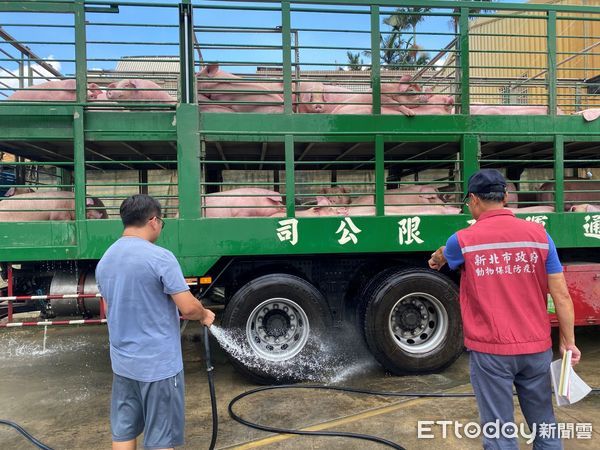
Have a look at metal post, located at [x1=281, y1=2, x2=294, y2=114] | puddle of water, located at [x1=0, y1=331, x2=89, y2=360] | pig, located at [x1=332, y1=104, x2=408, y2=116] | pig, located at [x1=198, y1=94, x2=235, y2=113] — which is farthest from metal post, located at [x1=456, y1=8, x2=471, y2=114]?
puddle of water, located at [x1=0, y1=331, x2=89, y2=360]

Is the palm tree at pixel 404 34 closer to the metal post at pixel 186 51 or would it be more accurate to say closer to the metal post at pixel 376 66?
the metal post at pixel 376 66

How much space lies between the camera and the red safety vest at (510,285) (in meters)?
2.13

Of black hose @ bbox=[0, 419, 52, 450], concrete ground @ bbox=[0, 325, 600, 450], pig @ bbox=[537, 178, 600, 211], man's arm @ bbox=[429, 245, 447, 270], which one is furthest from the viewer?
pig @ bbox=[537, 178, 600, 211]

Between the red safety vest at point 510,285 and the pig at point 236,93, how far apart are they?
2.53 meters

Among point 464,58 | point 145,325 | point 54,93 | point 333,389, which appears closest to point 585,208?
point 464,58

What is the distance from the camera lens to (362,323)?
4.34 meters

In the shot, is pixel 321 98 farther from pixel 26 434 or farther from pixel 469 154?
pixel 26 434

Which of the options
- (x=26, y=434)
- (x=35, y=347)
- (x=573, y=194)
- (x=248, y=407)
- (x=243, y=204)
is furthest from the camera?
(x=35, y=347)

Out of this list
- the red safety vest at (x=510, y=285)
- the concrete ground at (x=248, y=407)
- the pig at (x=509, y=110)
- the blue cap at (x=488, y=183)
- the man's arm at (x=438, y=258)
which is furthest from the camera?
the pig at (x=509, y=110)

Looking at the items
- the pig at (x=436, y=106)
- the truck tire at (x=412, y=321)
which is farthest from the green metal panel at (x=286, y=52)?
the truck tire at (x=412, y=321)

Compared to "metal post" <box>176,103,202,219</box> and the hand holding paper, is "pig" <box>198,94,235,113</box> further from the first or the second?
the hand holding paper

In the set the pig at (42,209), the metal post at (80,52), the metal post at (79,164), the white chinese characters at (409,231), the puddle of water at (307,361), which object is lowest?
the puddle of water at (307,361)

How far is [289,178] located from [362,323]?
1.58 metres

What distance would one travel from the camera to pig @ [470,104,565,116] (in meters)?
4.45
